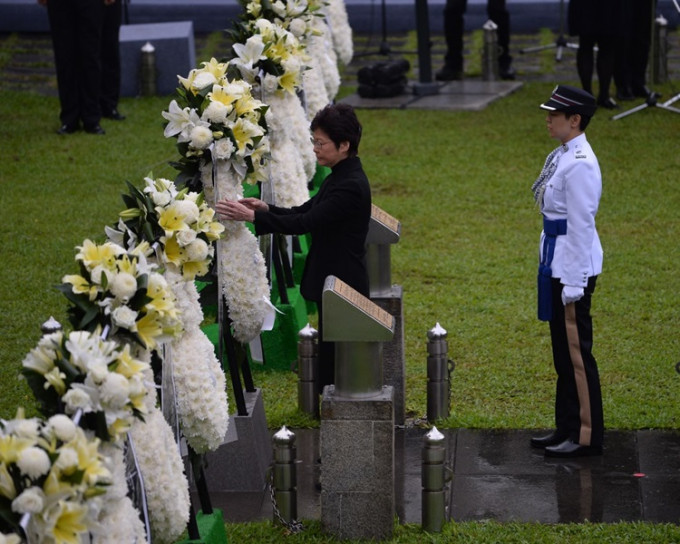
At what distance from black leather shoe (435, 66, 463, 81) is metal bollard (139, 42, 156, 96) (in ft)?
12.2

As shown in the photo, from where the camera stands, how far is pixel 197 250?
195 inches

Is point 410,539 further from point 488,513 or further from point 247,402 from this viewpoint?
point 247,402

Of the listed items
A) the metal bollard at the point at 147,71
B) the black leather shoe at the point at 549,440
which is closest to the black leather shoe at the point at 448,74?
the metal bollard at the point at 147,71

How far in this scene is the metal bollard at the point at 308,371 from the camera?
23.4ft

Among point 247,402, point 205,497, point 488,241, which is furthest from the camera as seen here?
point 488,241

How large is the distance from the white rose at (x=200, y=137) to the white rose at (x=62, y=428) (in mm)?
2843

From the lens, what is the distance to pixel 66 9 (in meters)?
13.3

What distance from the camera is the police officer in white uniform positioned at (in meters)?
6.19

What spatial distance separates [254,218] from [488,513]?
173 cm

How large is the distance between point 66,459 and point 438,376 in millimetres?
3951

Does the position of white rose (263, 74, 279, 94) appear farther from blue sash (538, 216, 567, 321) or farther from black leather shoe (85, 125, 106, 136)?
black leather shoe (85, 125, 106, 136)

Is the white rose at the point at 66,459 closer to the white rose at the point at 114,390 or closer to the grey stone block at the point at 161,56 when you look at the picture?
the white rose at the point at 114,390

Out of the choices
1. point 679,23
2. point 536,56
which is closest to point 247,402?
point 536,56

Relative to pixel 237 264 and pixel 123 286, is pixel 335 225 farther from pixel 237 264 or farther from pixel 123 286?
pixel 123 286
